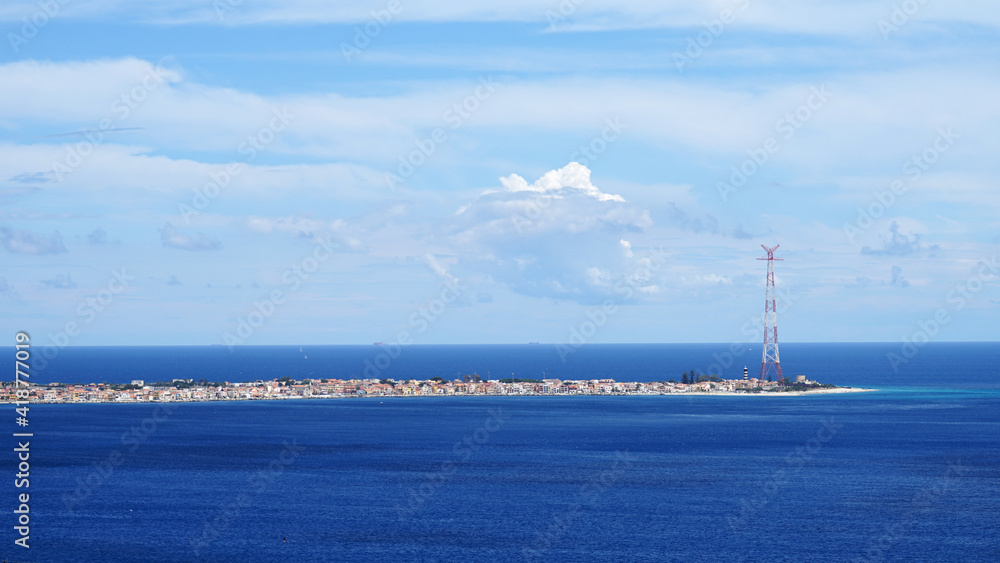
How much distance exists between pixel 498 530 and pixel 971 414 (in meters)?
129

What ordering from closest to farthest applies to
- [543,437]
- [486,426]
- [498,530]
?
[498,530], [543,437], [486,426]

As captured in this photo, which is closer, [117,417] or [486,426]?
[486,426]

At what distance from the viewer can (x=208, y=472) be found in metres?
107

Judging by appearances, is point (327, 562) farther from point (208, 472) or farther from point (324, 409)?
point (324, 409)

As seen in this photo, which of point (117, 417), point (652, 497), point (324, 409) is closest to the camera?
point (652, 497)

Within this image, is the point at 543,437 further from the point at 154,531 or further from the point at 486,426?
the point at 154,531

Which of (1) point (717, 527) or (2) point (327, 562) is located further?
(1) point (717, 527)

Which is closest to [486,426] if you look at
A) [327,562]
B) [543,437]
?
[543,437]

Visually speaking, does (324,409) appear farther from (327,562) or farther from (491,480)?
(327,562)

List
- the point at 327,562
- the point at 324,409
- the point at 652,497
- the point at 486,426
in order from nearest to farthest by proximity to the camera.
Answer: the point at 327,562 → the point at 652,497 → the point at 486,426 → the point at 324,409

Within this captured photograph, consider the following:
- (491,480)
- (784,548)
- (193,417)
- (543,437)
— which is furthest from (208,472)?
(193,417)

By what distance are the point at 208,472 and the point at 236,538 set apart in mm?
33095

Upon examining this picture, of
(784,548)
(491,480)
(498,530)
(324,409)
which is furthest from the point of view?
(324,409)

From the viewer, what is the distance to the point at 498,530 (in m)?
78.2
